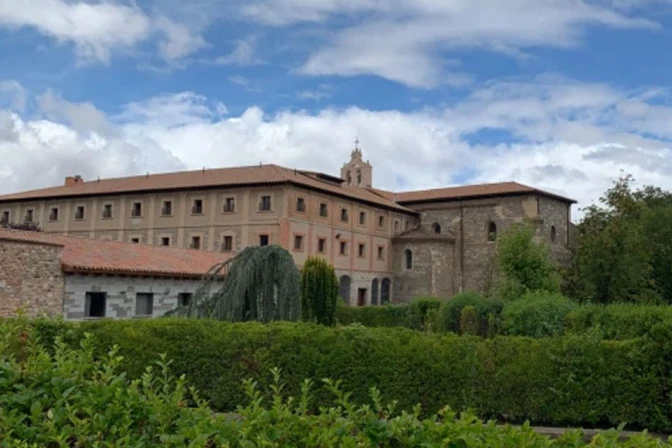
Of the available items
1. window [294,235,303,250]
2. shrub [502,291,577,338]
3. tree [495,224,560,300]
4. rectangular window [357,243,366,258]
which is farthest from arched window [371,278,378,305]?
shrub [502,291,577,338]

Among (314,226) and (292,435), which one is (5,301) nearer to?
(292,435)

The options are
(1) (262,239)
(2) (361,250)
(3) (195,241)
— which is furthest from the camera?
(2) (361,250)

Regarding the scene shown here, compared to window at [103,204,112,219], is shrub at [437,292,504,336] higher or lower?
lower

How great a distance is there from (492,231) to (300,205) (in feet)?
50.0

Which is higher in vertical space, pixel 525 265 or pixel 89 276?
pixel 525 265

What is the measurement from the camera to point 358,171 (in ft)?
197

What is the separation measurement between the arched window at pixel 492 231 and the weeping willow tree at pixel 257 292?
109 ft

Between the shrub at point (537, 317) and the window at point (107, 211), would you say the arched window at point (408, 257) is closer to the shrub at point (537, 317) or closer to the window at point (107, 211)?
the window at point (107, 211)

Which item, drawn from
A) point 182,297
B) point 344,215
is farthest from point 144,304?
point 344,215

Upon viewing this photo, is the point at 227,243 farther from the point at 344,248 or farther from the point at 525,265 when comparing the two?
the point at 525,265

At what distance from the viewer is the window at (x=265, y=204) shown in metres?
38.2

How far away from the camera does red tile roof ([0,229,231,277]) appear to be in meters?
20.9

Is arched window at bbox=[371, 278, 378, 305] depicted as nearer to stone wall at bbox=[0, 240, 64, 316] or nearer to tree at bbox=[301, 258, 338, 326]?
stone wall at bbox=[0, 240, 64, 316]

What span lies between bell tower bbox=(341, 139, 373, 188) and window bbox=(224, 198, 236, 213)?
2077 cm
